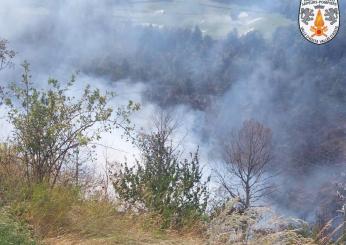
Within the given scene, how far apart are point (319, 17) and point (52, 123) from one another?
1092 cm

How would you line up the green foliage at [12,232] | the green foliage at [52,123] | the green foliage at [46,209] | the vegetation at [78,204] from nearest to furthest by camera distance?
the green foliage at [12,232]
the vegetation at [78,204]
the green foliage at [46,209]
the green foliage at [52,123]

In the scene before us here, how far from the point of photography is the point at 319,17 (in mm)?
14922

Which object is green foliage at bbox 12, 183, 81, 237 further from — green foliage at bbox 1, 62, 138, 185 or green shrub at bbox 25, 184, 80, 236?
green foliage at bbox 1, 62, 138, 185

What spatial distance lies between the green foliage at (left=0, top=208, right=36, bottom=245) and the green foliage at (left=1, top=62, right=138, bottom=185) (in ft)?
4.11

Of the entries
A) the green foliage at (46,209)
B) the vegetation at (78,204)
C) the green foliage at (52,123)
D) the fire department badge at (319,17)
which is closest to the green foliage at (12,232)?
the vegetation at (78,204)

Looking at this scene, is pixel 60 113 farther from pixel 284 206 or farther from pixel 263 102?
pixel 263 102

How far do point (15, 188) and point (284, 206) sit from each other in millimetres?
69401

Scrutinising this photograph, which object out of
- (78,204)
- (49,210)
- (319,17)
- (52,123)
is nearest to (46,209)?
(49,210)

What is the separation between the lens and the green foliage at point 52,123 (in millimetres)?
5867

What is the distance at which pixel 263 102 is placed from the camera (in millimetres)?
96125

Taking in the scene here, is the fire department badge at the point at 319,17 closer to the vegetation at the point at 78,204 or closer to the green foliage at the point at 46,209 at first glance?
the vegetation at the point at 78,204

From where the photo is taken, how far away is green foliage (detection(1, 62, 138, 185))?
5.87 m

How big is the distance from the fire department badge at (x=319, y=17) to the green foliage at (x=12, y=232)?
36.4 ft

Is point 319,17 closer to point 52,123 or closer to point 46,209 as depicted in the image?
point 52,123
